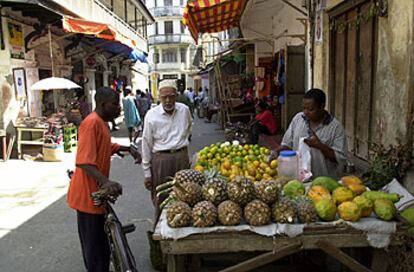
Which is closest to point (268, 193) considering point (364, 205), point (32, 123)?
point (364, 205)

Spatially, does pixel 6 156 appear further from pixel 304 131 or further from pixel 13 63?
pixel 304 131

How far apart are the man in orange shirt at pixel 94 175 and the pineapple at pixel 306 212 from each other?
137 centimetres

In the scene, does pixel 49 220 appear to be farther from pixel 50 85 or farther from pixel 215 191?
pixel 50 85

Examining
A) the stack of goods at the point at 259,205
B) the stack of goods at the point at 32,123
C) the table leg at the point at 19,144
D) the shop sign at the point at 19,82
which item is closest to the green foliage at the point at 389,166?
the stack of goods at the point at 259,205

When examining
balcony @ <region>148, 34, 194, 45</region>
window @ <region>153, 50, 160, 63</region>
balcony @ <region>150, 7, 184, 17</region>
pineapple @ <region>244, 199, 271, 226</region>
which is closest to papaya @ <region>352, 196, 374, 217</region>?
pineapple @ <region>244, 199, 271, 226</region>

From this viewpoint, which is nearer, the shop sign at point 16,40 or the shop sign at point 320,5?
the shop sign at point 320,5

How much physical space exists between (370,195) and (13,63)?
9788 millimetres

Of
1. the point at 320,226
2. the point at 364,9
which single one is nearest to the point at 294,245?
the point at 320,226

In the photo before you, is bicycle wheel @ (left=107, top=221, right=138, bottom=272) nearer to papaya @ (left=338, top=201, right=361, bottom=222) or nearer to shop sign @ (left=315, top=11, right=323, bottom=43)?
papaya @ (left=338, top=201, right=361, bottom=222)

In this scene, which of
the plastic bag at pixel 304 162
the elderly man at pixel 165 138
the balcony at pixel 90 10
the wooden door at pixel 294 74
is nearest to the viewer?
the plastic bag at pixel 304 162

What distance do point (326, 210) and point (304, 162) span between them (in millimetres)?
1043

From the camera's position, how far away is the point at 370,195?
2740 mm

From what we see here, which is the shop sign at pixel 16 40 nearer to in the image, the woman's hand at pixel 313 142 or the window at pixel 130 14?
the woman's hand at pixel 313 142

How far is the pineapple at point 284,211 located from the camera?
98.7 inches
